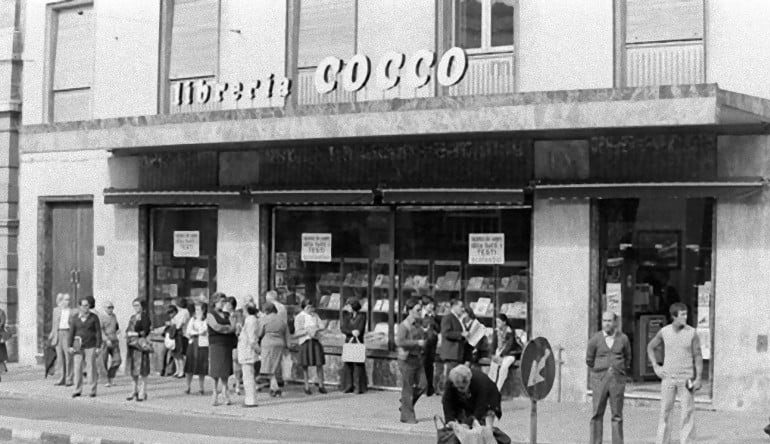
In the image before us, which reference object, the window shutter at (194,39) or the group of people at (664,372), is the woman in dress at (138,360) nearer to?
the window shutter at (194,39)

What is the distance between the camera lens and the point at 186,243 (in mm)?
26859

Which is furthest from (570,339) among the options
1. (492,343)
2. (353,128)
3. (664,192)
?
(353,128)

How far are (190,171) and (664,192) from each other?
32.4 ft

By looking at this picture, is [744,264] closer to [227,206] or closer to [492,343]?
[492,343]

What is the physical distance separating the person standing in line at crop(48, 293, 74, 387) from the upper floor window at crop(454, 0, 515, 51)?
28.2 ft

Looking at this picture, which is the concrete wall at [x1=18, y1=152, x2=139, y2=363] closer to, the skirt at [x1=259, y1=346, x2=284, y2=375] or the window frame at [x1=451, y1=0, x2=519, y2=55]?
the skirt at [x1=259, y1=346, x2=284, y2=375]

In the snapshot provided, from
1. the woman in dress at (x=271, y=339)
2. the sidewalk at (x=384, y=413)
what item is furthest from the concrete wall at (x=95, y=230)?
the woman in dress at (x=271, y=339)

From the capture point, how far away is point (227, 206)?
25859mm

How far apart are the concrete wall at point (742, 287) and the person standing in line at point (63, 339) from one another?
1135cm

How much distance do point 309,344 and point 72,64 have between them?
9477mm

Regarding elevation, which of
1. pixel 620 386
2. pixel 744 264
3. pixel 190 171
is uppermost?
pixel 190 171

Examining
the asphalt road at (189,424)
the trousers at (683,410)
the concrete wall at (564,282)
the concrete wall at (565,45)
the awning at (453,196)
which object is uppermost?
the concrete wall at (565,45)

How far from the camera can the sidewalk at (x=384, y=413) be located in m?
18.6

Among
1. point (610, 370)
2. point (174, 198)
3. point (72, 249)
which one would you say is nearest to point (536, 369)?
point (610, 370)
